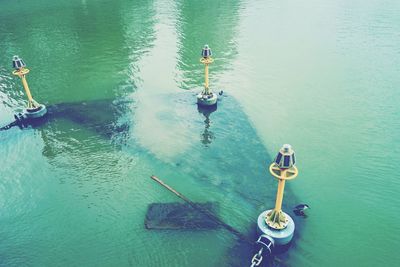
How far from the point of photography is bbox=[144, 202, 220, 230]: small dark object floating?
920cm

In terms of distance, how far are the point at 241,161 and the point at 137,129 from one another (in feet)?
16.7

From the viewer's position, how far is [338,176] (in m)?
11.2

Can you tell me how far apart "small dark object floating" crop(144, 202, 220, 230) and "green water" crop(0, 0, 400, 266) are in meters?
0.27

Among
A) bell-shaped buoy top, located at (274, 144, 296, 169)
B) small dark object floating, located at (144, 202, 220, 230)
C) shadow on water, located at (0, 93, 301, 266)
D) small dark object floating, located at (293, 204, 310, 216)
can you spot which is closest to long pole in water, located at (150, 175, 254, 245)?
small dark object floating, located at (144, 202, 220, 230)

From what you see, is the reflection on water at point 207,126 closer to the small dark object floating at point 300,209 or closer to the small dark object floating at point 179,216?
the small dark object floating at point 179,216

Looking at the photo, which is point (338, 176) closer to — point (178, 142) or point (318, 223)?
point (318, 223)

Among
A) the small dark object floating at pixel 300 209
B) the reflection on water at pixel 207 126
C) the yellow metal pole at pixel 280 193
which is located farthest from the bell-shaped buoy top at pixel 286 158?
the reflection on water at pixel 207 126

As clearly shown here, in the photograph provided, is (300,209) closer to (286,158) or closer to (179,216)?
(286,158)

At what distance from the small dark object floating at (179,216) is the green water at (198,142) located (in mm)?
268

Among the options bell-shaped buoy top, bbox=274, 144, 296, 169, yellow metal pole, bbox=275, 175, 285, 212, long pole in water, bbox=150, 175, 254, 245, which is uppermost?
bell-shaped buoy top, bbox=274, 144, 296, 169

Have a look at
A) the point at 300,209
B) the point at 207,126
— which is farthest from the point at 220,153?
the point at 300,209

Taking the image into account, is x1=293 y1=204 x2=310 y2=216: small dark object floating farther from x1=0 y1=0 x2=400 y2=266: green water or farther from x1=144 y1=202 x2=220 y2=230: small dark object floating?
x1=144 y1=202 x2=220 y2=230: small dark object floating

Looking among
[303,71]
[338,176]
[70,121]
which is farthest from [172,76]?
[338,176]

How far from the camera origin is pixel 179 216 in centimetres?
949
